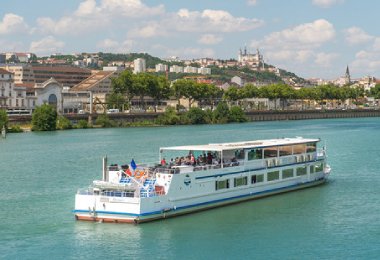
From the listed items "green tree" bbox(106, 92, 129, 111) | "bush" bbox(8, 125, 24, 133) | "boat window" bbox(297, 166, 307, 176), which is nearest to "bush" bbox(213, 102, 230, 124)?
"green tree" bbox(106, 92, 129, 111)

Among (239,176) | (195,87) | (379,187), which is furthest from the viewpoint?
(195,87)

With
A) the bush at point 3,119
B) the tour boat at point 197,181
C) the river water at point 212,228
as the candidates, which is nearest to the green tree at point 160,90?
the bush at point 3,119

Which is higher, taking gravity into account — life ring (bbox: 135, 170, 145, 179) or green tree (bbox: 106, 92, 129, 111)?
green tree (bbox: 106, 92, 129, 111)

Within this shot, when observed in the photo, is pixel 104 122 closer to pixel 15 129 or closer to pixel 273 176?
pixel 15 129

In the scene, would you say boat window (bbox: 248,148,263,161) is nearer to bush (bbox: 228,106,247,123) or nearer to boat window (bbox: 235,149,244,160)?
boat window (bbox: 235,149,244,160)

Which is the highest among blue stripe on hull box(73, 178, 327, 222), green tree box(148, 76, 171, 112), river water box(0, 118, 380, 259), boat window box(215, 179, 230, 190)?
green tree box(148, 76, 171, 112)

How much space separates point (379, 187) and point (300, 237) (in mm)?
14877

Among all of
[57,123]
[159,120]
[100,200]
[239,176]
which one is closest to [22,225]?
[100,200]

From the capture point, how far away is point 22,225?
32594mm

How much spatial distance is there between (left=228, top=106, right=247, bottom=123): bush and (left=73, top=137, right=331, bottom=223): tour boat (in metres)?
104

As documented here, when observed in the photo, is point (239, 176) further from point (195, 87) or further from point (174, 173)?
point (195, 87)

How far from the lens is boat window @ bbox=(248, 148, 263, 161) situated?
38.9m

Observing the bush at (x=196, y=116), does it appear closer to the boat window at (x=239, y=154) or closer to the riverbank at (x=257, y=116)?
the riverbank at (x=257, y=116)

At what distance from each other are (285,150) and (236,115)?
355 feet
